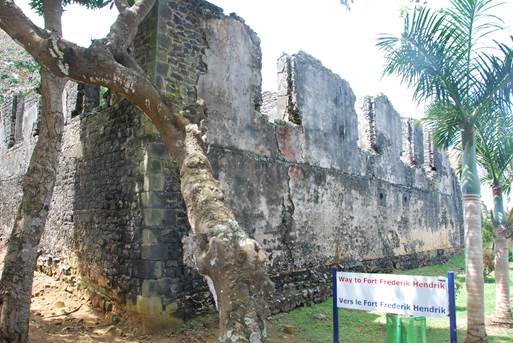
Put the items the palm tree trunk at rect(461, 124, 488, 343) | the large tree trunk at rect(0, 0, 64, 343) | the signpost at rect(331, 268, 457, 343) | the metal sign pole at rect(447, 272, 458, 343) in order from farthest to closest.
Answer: the palm tree trunk at rect(461, 124, 488, 343) < the large tree trunk at rect(0, 0, 64, 343) < the signpost at rect(331, 268, 457, 343) < the metal sign pole at rect(447, 272, 458, 343)

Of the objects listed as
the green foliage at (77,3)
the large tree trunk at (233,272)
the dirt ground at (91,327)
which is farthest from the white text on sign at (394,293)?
the green foliage at (77,3)

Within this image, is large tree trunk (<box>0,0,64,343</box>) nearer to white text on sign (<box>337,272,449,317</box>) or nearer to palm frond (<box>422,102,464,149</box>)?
white text on sign (<box>337,272,449,317</box>)

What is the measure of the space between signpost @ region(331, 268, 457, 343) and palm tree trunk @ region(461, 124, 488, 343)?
113cm

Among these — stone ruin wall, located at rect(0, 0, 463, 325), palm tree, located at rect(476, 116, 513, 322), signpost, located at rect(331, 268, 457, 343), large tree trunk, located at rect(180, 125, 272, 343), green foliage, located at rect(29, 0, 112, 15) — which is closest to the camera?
large tree trunk, located at rect(180, 125, 272, 343)

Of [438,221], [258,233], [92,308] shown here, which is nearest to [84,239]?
[92,308]

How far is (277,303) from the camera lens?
307 inches

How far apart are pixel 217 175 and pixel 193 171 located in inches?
115

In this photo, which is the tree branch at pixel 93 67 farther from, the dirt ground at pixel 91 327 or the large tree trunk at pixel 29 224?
the dirt ground at pixel 91 327

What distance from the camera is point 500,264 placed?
726 cm

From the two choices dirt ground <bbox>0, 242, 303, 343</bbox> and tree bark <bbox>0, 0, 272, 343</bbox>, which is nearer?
tree bark <bbox>0, 0, 272, 343</bbox>

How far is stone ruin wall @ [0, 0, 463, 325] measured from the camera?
6605 millimetres

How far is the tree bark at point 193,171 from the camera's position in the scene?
11.0 ft

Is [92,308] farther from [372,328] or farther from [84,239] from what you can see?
[372,328]

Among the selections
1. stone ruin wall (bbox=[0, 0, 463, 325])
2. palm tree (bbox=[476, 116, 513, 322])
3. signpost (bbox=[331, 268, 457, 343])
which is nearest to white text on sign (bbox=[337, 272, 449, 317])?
signpost (bbox=[331, 268, 457, 343])
